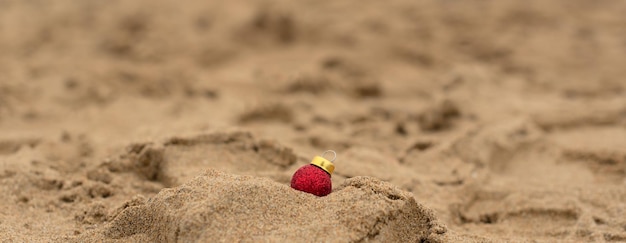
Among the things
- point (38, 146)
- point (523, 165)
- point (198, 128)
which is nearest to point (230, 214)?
point (198, 128)

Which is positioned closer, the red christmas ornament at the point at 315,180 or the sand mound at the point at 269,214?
the sand mound at the point at 269,214

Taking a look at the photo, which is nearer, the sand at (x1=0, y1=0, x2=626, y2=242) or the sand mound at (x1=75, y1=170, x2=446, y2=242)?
the sand mound at (x1=75, y1=170, x2=446, y2=242)

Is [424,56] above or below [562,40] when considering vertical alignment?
below

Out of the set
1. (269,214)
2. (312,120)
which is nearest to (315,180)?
(269,214)

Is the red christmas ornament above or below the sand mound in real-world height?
above

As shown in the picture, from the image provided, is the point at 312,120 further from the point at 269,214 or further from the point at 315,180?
the point at 269,214

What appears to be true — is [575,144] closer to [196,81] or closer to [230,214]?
[230,214]
